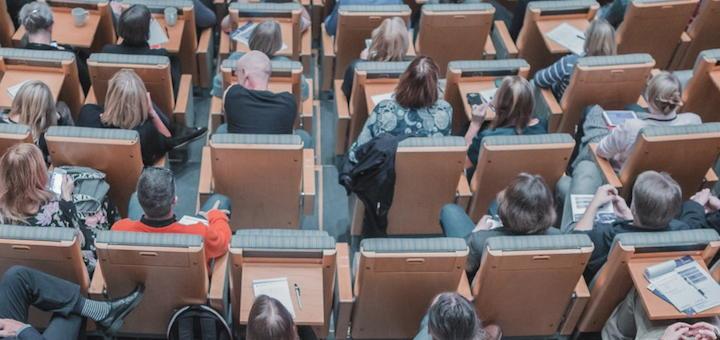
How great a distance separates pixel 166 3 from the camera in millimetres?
4742

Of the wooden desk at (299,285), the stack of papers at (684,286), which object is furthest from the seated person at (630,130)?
the wooden desk at (299,285)

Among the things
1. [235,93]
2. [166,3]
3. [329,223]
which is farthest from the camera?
[166,3]

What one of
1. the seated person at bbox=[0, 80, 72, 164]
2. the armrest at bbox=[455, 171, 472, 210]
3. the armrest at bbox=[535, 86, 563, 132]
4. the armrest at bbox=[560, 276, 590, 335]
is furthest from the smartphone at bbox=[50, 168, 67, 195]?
the armrest at bbox=[535, 86, 563, 132]

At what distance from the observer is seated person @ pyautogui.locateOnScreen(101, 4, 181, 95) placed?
4.33 metres

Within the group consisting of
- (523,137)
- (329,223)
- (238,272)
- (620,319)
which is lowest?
(329,223)

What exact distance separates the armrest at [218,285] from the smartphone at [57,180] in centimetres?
77

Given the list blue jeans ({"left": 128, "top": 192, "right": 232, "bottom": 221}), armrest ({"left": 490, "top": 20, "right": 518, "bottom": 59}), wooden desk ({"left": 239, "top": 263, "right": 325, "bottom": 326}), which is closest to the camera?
wooden desk ({"left": 239, "top": 263, "right": 325, "bottom": 326})

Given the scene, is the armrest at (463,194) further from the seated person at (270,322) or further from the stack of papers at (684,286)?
the seated person at (270,322)

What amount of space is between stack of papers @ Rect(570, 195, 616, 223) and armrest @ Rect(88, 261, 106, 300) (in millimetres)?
2100

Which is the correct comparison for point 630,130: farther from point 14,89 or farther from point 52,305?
point 14,89

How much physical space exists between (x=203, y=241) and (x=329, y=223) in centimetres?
138

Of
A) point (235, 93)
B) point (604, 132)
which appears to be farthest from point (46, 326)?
point (604, 132)

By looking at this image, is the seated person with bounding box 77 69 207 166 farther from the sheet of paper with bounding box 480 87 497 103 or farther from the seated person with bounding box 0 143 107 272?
the sheet of paper with bounding box 480 87 497 103

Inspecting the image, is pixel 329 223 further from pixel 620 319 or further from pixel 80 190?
pixel 620 319
